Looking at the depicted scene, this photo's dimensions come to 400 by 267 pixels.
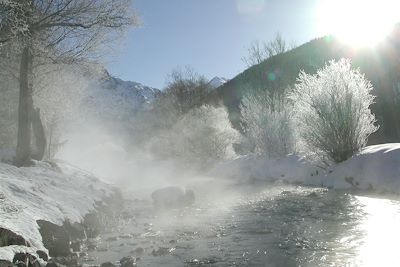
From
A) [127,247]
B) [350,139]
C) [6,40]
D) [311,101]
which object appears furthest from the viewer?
[311,101]

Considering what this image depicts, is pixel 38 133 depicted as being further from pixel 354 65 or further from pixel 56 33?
pixel 354 65

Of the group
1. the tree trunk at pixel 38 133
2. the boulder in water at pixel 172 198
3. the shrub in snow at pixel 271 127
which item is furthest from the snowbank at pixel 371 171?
the tree trunk at pixel 38 133

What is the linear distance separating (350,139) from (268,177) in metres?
8.47

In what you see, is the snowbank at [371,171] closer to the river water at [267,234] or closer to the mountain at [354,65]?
the river water at [267,234]

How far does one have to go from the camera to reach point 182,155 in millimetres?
48281

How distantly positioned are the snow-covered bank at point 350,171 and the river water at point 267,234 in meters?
1.31

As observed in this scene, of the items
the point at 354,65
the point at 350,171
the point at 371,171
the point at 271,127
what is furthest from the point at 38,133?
the point at 354,65

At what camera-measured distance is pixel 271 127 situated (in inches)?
1416

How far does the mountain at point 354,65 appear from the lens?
199 feet

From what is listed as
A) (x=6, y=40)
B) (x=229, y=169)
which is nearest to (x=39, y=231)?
(x=6, y=40)

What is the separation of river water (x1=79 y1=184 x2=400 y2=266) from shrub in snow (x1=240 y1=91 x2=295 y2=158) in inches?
633

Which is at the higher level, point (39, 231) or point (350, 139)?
point (350, 139)

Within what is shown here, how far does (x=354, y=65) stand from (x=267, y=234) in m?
74.6

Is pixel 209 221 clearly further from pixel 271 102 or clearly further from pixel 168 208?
pixel 271 102
